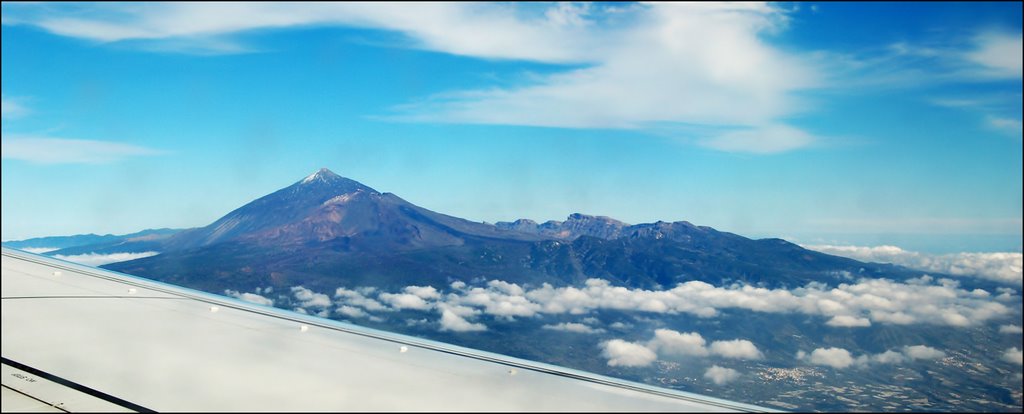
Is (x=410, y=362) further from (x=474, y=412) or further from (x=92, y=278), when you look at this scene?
(x=92, y=278)

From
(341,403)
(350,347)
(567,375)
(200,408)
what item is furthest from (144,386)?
(567,375)

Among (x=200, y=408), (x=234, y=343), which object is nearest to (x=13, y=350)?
(x=234, y=343)

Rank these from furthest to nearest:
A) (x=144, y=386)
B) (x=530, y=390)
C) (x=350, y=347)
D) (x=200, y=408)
Result: (x=350, y=347) < (x=530, y=390) < (x=144, y=386) < (x=200, y=408)

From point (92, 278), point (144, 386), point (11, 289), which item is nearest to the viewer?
point (144, 386)

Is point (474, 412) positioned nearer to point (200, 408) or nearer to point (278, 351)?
point (200, 408)

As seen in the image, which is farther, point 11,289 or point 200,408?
point 11,289

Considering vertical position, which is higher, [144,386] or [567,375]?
[567,375]
